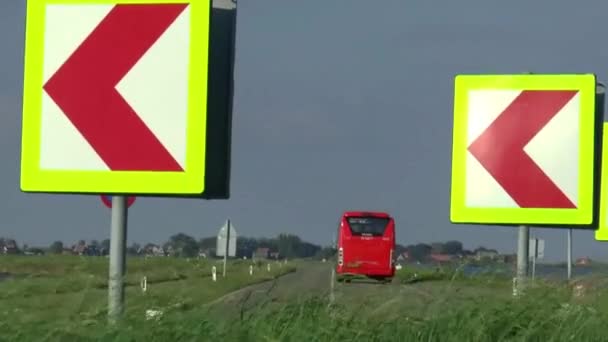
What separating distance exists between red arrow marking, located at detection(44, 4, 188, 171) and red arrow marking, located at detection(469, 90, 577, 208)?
3384 millimetres

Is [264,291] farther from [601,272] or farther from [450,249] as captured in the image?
[601,272]

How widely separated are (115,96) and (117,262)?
0.79 metres

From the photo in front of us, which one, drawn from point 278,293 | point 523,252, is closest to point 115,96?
point 278,293

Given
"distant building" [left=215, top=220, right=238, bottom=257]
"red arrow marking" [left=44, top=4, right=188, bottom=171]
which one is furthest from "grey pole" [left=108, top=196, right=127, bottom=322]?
"distant building" [left=215, top=220, right=238, bottom=257]

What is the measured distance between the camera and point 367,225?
191 feet

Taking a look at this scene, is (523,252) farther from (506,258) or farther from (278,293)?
(278,293)

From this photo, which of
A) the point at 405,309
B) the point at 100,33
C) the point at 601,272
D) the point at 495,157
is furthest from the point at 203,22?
the point at 601,272

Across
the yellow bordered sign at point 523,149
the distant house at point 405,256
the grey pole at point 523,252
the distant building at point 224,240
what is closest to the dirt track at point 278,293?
the distant house at point 405,256

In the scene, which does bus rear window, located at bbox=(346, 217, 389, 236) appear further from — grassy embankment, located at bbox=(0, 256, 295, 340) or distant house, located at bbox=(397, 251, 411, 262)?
grassy embankment, located at bbox=(0, 256, 295, 340)

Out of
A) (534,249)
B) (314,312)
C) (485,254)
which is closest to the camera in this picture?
(314,312)

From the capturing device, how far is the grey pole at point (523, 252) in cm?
815

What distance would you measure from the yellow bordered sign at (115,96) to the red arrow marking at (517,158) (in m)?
3.34

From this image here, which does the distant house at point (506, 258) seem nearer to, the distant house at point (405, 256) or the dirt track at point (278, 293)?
the distant house at point (405, 256)

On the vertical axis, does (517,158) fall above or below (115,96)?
below
